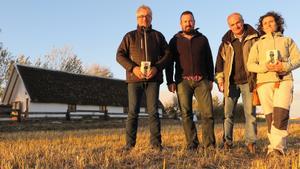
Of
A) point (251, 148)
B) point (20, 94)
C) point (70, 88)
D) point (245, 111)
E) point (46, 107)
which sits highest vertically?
point (70, 88)

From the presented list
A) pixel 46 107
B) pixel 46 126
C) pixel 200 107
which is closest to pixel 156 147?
pixel 200 107

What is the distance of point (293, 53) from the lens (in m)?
5.73

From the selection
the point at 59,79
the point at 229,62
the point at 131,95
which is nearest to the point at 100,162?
the point at 131,95

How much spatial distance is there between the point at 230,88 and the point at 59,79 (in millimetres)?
32263

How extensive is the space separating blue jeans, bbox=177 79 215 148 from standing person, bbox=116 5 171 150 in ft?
1.46

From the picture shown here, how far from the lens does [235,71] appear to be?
6551 mm

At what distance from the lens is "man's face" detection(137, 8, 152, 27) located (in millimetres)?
6199

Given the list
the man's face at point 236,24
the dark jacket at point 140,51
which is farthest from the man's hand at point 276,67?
the dark jacket at point 140,51

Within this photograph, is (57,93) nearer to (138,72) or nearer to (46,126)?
(46,126)

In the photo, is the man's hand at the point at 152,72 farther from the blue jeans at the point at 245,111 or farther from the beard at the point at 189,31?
the blue jeans at the point at 245,111

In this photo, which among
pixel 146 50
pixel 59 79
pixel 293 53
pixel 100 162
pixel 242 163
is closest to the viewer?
pixel 100 162

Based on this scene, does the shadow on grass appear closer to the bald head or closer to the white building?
the white building

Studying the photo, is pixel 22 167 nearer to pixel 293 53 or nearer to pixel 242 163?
pixel 242 163

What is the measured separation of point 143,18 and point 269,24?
6.28 ft
